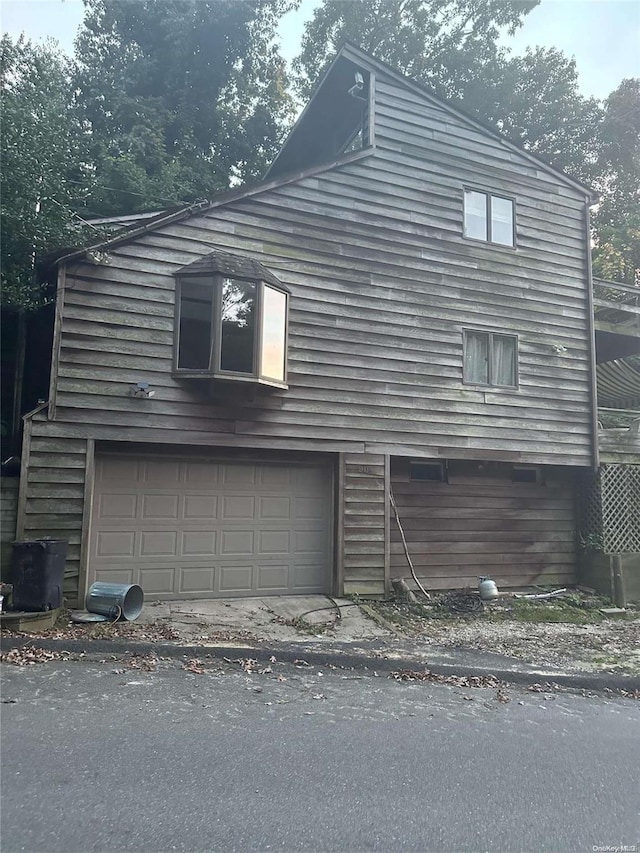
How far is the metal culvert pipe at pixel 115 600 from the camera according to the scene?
7.38 m

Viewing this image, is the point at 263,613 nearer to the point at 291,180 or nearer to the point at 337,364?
the point at 337,364

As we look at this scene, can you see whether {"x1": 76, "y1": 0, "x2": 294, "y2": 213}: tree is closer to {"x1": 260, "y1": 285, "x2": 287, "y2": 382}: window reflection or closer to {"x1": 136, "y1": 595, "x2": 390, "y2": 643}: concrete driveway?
{"x1": 260, "y1": 285, "x2": 287, "y2": 382}: window reflection

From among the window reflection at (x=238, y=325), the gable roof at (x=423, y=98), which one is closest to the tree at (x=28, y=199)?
the window reflection at (x=238, y=325)

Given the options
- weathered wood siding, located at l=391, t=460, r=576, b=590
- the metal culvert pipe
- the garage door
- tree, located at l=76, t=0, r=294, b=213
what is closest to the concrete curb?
the metal culvert pipe

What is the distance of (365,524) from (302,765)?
5.88 metres

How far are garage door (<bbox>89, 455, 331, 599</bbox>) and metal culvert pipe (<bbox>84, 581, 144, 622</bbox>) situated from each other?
2.64 feet

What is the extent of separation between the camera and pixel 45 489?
7785mm

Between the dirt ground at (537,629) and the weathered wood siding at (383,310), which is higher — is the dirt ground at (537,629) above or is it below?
below

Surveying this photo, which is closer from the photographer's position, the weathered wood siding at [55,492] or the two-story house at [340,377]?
the weathered wood siding at [55,492]

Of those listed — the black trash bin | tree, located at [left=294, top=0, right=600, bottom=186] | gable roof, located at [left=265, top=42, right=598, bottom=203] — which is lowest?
the black trash bin

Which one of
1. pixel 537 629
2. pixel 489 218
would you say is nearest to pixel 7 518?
pixel 537 629

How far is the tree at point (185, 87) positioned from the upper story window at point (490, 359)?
10050 mm

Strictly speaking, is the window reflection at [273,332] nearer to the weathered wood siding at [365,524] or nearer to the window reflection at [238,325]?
the window reflection at [238,325]

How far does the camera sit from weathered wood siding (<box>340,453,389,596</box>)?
9.53 m
